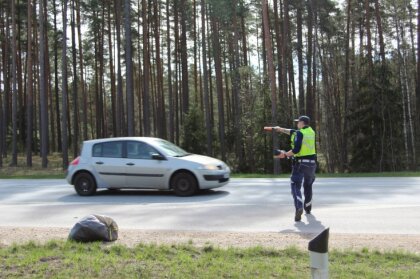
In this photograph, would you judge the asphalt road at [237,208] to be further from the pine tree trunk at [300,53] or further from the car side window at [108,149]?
the pine tree trunk at [300,53]

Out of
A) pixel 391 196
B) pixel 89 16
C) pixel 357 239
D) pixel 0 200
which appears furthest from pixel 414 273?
pixel 89 16

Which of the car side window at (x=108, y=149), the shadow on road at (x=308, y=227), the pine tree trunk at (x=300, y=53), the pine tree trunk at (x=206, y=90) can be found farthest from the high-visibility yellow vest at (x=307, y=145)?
the pine tree trunk at (x=300, y=53)

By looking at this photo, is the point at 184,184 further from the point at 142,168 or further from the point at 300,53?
the point at 300,53

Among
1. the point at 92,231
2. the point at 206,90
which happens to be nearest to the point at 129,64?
the point at 206,90

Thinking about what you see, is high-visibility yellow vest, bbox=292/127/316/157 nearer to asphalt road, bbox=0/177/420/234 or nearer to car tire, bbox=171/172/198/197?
asphalt road, bbox=0/177/420/234

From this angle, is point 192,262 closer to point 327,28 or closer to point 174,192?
point 174,192

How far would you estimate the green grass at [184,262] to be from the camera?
17.2ft

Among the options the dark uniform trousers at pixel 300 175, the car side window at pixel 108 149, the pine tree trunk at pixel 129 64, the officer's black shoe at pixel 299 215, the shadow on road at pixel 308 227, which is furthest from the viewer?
the pine tree trunk at pixel 129 64

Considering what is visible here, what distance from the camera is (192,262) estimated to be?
5719mm

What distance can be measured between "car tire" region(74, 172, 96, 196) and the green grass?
21.9 feet

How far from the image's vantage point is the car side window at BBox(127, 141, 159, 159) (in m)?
12.9

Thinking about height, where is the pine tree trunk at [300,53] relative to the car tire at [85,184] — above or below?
above

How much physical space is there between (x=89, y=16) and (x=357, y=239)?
123ft

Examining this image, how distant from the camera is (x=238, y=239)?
7.26 m
